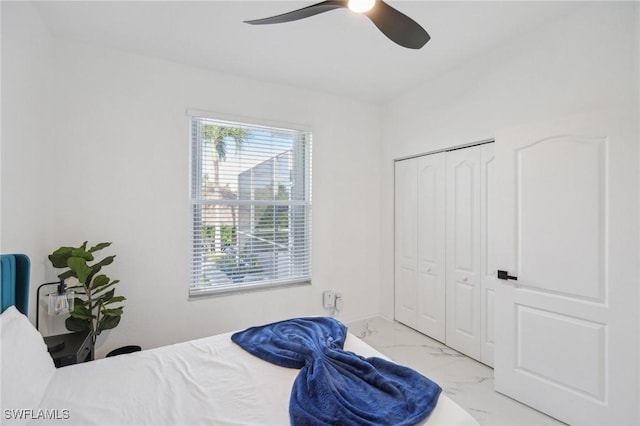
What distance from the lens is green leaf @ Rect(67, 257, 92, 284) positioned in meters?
2.08

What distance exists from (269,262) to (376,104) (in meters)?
2.39

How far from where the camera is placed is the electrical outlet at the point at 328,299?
3.50 m

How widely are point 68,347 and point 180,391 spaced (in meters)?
0.95

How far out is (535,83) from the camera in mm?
2285

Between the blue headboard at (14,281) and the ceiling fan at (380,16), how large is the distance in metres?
1.68

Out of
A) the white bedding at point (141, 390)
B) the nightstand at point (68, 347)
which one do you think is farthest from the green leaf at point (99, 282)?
the white bedding at point (141, 390)

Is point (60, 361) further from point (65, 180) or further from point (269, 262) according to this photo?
point (269, 262)

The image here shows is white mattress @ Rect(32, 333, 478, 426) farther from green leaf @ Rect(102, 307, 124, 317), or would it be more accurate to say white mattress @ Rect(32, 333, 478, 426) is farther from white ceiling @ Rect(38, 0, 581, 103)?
white ceiling @ Rect(38, 0, 581, 103)

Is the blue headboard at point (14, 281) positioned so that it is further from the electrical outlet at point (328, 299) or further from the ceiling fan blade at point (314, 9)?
the electrical outlet at point (328, 299)

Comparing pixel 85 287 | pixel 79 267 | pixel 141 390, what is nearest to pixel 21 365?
pixel 141 390

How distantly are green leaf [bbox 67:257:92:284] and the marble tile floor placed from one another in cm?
257

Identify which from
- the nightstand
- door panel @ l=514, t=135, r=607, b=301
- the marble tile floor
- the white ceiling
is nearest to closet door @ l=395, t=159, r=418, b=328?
the marble tile floor

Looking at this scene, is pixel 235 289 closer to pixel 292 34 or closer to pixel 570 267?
pixel 292 34

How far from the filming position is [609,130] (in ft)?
5.94
